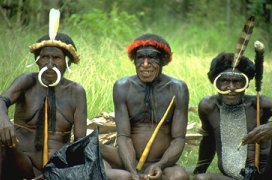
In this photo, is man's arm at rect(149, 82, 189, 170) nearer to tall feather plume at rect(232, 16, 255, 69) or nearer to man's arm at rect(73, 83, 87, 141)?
tall feather plume at rect(232, 16, 255, 69)

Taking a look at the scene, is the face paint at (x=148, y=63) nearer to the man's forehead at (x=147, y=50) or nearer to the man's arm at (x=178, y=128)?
the man's forehead at (x=147, y=50)

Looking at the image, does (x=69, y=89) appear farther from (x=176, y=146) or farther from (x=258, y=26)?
(x=258, y=26)

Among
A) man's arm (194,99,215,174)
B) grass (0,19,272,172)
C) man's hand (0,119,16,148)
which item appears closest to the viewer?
man's hand (0,119,16,148)

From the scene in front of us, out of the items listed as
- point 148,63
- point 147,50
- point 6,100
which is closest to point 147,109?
point 148,63

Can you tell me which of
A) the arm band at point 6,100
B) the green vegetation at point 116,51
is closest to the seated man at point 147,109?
the arm band at point 6,100

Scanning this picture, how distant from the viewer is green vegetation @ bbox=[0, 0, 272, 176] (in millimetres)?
8141

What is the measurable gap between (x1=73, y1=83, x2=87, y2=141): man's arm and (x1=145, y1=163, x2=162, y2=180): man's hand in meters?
0.64

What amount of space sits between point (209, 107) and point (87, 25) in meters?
7.14

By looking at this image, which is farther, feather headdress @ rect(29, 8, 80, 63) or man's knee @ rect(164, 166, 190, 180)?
feather headdress @ rect(29, 8, 80, 63)

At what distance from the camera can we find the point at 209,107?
5.96 meters

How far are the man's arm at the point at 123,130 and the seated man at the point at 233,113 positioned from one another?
67 cm

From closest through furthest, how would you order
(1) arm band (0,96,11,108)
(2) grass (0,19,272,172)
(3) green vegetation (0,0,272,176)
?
(1) arm band (0,96,11,108) < (2) grass (0,19,272,172) < (3) green vegetation (0,0,272,176)

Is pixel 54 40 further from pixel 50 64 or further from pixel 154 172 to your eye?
pixel 154 172

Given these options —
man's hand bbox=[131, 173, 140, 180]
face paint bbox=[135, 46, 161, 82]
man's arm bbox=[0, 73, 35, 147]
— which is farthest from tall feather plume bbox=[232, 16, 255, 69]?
man's arm bbox=[0, 73, 35, 147]
